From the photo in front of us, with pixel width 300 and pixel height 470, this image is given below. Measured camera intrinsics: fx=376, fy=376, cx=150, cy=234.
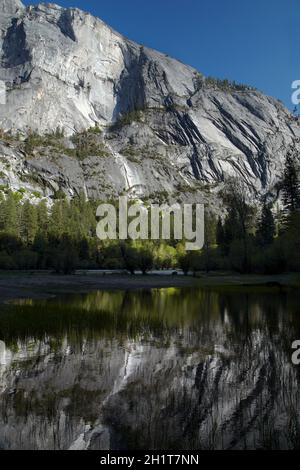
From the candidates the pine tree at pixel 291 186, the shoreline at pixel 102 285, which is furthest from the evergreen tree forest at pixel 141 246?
the shoreline at pixel 102 285

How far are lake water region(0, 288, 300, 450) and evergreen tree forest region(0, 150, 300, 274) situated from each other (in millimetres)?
57290

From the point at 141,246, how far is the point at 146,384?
359ft

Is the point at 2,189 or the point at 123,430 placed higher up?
the point at 2,189

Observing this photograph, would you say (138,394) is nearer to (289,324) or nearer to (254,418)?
(254,418)

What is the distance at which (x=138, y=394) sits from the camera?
1270 centimetres

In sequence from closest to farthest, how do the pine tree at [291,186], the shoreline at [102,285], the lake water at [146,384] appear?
the lake water at [146,384] → the shoreline at [102,285] → the pine tree at [291,186]

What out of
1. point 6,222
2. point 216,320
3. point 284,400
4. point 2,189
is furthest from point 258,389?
point 2,189

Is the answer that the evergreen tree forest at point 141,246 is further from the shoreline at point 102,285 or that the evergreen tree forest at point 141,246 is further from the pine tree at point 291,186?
the shoreline at point 102,285

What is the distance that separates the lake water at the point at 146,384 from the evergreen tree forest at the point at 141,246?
188 feet

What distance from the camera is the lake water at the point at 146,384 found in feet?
31.3

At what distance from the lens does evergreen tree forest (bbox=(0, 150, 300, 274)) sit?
84.1 m
